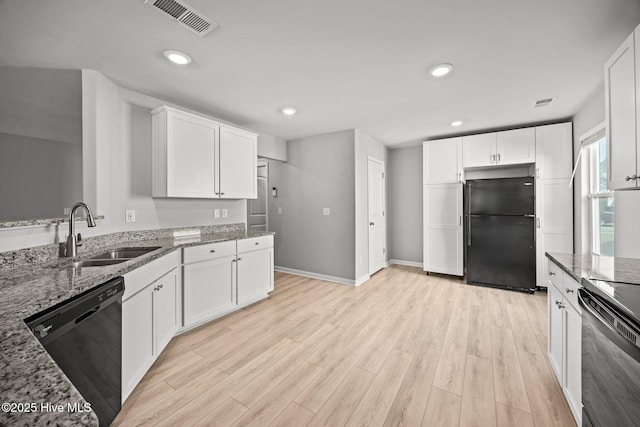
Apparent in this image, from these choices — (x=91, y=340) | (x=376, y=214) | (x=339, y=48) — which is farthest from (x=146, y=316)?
(x=376, y=214)

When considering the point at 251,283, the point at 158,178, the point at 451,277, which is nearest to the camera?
the point at 158,178

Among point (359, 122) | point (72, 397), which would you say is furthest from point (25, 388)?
point (359, 122)

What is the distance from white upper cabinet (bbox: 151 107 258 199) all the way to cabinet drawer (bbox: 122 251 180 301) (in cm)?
79

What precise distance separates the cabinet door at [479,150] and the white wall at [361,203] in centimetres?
150

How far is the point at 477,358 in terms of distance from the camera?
7.02 ft

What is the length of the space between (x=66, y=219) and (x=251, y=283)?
1.80 meters

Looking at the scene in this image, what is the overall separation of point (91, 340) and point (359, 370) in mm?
1686

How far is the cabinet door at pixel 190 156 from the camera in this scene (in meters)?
2.75

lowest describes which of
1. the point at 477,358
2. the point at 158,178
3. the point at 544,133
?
the point at 477,358

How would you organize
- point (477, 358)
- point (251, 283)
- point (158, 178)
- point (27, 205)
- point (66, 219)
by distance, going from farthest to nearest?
point (27, 205)
point (251, 283)
point (158, 178)
point (477, 358)
point (66, 219)

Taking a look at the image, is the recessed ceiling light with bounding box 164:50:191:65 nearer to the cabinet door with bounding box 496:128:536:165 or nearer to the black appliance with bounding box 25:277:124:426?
the black appliance with bounding box 25:277:124:426

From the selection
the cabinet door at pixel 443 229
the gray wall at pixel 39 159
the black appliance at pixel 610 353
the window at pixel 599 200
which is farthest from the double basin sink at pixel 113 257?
the window at pixel 599 200

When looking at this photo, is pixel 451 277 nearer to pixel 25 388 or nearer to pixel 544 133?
pixel 544 133

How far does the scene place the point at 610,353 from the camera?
1.01m
